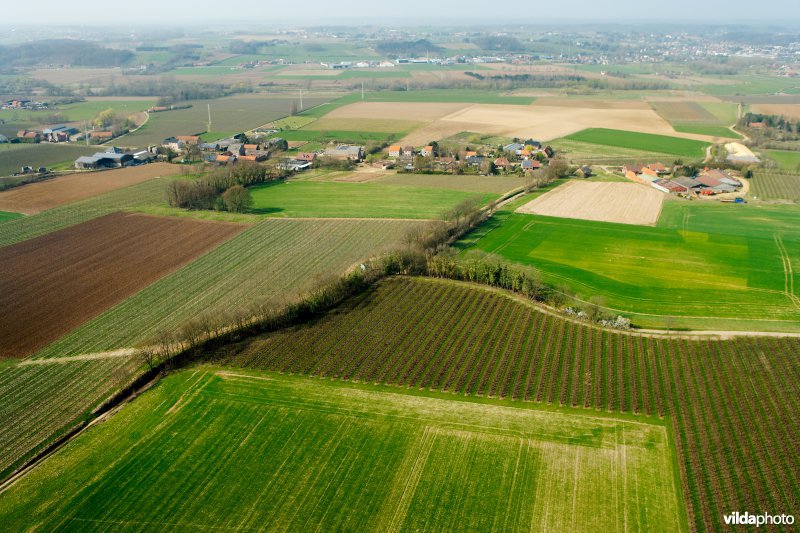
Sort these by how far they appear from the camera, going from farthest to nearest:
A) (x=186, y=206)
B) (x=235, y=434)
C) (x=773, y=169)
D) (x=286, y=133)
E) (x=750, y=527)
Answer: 1. (x=286, y=133)
2. (x=773, y=169)
3. (x=186, y=206)
4. (x=235, y=434)
5. (x=750, y=527)

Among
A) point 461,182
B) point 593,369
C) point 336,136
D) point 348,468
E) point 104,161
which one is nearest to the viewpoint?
point 348,468

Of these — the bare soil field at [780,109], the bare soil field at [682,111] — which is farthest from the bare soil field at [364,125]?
the bare soil field at [780,109]

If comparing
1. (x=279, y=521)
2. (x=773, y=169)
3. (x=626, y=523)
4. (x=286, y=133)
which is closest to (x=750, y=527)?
(x=626, y=523)

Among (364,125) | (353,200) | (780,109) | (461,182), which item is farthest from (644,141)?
(353,200)

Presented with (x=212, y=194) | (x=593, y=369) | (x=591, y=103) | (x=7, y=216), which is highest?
(x=591, y=103)

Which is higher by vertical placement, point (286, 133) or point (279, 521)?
point (286, 133)

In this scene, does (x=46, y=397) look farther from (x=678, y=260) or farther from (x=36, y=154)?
(x=36, y=154)

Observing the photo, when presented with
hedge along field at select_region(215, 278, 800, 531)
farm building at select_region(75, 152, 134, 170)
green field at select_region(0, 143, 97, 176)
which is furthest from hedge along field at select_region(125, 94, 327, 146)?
hedge along field at select_region(215, 278, 800, 531)

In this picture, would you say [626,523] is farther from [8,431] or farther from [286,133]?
[286,133]
